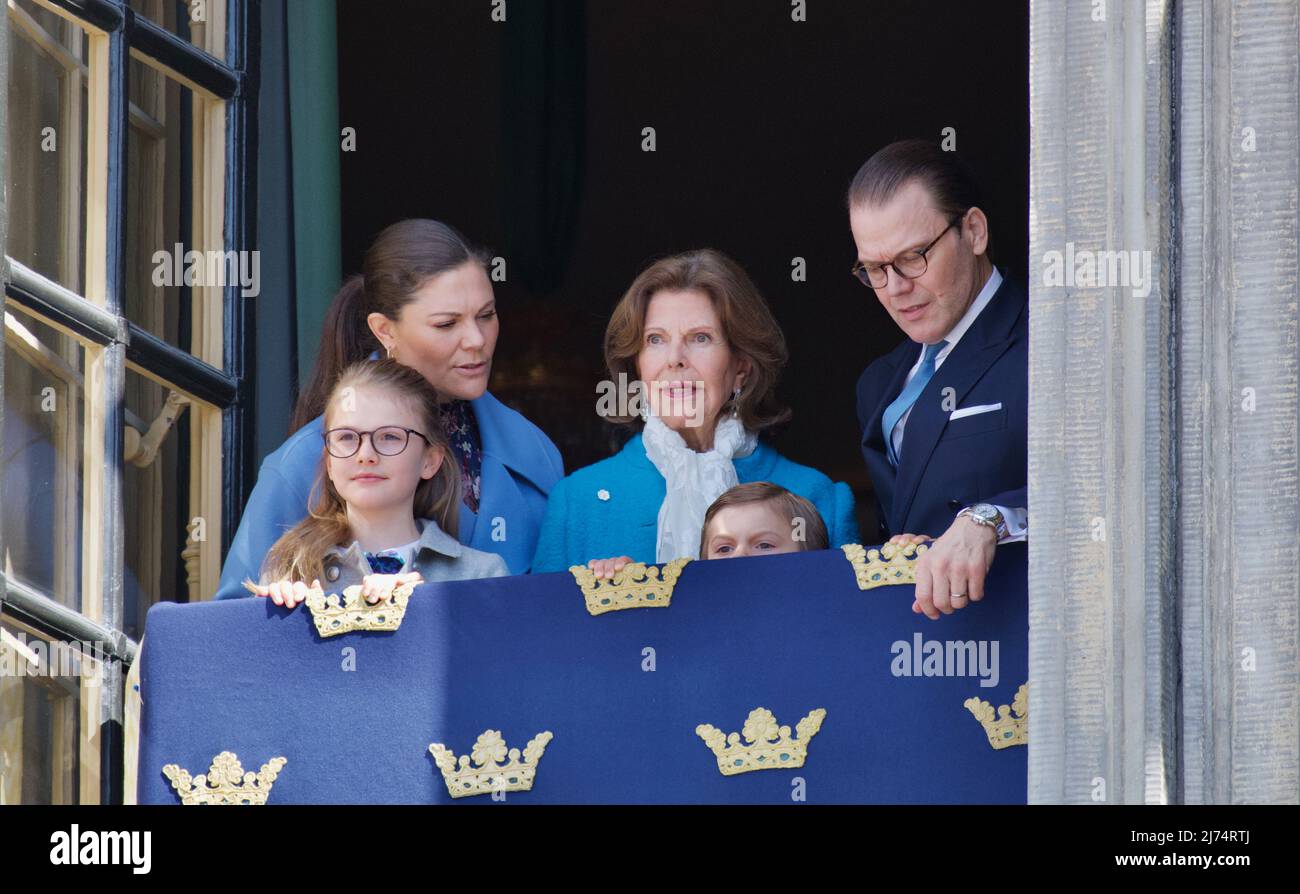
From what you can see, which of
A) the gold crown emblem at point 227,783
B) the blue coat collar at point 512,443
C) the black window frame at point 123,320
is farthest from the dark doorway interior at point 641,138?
the gold crown emblem at point 227,783

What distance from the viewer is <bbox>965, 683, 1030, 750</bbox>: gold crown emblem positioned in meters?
4.59

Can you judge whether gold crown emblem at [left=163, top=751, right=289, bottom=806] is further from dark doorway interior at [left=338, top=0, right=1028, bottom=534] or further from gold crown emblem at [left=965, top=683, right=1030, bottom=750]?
dark doorway interior at [left=338, top=0, right=1028, bottom=534]

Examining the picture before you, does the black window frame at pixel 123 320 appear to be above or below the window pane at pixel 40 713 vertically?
above

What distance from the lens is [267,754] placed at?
4949 mm

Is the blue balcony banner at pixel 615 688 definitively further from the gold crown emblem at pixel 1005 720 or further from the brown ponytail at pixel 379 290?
the brown ponytail at pixel 379 290

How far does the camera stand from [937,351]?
5.48m

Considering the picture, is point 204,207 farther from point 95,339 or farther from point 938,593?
point 938,593

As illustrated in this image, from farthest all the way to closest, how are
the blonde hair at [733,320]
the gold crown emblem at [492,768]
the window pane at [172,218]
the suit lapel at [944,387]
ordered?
1. the window pane at [172,218]
2. the blonde hair at [733,320]
3. the suit lapel at [944,387]
4. the gold crown emblem at [492,768]

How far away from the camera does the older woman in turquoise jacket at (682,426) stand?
5660mm

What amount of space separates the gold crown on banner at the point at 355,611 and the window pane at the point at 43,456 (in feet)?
3.60

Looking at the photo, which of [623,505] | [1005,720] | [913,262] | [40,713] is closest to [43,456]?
[40,713]

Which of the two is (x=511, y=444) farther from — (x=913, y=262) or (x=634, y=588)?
(x=634, y=588)
